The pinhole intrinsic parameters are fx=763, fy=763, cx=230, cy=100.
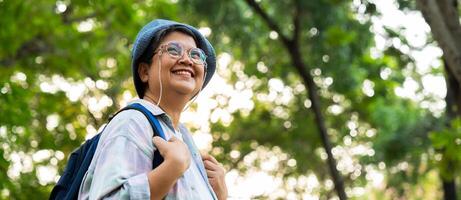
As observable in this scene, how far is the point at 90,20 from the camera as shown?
1123 centimetres

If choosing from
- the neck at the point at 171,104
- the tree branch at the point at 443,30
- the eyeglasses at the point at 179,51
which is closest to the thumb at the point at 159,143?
the neck at the point at 171,104

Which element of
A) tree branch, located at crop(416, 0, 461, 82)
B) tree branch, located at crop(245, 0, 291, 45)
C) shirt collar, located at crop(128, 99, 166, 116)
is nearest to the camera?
shirt collar, located at crop(128, 99, 166, 116)

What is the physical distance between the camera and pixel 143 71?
2.65m

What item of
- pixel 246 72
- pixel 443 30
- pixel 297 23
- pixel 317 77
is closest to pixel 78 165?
pixel 443 30

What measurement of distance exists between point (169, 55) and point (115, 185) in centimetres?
56

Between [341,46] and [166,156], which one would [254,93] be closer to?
[341,46]

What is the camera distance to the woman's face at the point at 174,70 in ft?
8.36

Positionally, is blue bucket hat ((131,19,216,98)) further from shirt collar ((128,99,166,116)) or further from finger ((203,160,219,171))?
finger ((203,160,219,171))

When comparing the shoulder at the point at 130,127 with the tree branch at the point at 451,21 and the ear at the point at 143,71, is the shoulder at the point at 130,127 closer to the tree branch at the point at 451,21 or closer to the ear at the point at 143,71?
the ear at the point at 143,71

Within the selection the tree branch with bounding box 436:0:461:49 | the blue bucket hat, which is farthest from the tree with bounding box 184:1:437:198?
the blue bucket hat

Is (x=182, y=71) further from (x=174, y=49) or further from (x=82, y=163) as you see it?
(x=82, y=163)

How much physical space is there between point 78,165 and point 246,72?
12128mm

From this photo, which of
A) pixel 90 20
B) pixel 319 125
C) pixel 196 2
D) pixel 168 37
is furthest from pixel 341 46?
pixel 168 37

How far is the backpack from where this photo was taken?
2334 millimetres
